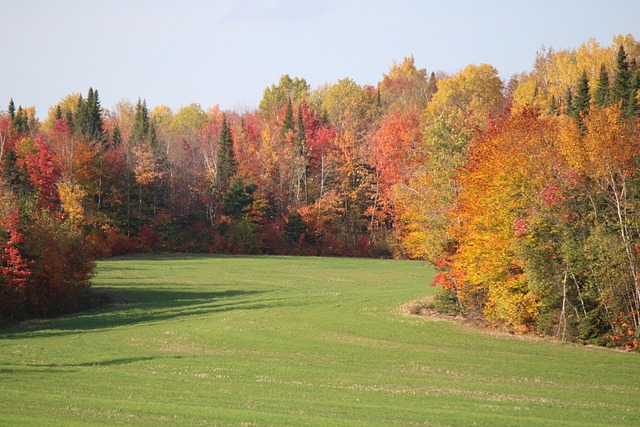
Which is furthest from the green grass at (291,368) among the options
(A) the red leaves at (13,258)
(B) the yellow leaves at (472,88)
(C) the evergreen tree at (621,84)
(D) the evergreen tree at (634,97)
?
(B) the yellow leaves at (472,88)

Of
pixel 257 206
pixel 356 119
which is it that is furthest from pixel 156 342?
pixel 356 119

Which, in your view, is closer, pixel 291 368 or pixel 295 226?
pixel 291 368

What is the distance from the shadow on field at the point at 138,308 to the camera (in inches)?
1570

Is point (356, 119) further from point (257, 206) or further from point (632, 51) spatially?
point (632, 51)

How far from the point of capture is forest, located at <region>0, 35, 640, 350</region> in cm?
3534

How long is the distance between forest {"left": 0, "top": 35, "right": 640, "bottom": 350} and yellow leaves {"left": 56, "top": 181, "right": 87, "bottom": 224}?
0.24 m

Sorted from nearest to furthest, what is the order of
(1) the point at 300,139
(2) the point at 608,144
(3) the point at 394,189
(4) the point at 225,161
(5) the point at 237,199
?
(2) the point at 608,144, (3) the point at 394,189, (5) the point at 237,199, (4) the point at 225,161, (1) the point at 300,139

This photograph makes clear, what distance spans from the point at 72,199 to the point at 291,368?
60502mm

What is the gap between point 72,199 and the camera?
80688 millimetres

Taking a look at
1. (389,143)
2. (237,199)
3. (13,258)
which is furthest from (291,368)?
(389,143)

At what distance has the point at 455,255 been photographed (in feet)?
131

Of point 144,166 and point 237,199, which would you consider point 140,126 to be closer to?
point 144,166

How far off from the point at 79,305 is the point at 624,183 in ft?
112

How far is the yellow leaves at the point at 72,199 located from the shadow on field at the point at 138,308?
93.2 ft
